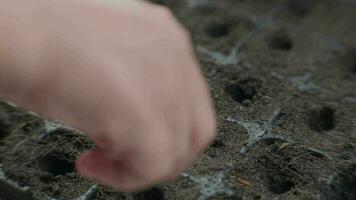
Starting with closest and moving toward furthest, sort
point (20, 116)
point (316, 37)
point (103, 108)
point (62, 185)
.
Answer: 1. point (103, 108)
2. point (62, 185)
3. point (20, 116)
4. point (316, 37)

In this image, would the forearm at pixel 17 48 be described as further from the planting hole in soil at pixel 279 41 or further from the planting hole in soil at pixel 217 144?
the planting hole in soil at pixel 279 41

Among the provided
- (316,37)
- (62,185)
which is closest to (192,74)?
(62,185)

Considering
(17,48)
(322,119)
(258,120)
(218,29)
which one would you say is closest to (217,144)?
(258,120)

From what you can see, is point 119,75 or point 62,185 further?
point 62,185

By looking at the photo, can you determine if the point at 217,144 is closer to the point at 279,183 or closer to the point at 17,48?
the point at 279,183

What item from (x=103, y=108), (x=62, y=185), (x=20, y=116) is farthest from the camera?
(x=20, y=116)

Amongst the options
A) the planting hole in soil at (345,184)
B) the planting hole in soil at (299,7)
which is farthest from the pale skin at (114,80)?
the planting hole in soil at (299,7)

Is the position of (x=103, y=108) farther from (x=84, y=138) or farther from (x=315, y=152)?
(x=315, y=152)

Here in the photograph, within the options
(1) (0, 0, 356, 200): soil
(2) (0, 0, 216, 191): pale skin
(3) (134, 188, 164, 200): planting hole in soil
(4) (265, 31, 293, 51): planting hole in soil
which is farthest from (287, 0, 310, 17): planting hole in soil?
(2) (0, 0, 216, 191): pale skin
